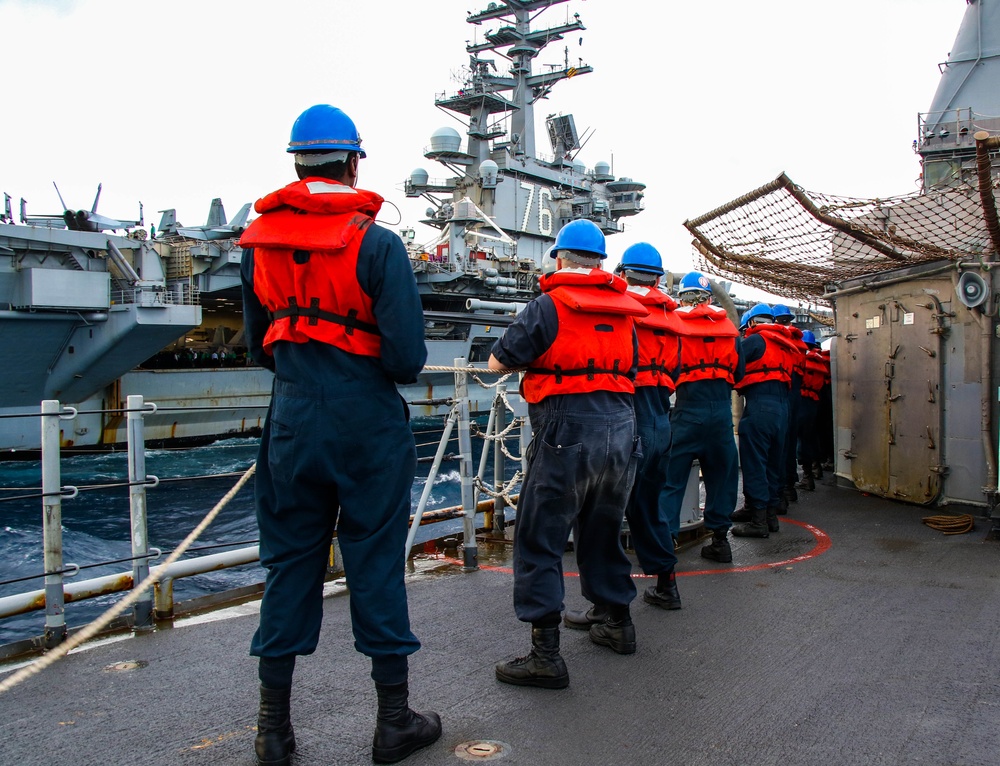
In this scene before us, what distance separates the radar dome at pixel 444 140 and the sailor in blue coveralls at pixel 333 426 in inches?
1263

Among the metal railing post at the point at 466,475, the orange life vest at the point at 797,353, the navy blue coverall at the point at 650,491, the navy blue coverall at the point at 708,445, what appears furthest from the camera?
the orange life vest at the point at 797,353

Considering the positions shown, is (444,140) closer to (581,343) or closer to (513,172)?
(513,172)

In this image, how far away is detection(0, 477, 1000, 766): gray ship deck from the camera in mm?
2188

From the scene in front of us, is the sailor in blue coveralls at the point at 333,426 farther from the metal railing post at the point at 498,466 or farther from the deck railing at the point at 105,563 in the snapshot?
the metal railing post at the point at 498,466

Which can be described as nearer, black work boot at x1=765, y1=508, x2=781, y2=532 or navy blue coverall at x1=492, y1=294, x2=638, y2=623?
navy blue coverall at x1=492, y1=294, x2=638, y2=623

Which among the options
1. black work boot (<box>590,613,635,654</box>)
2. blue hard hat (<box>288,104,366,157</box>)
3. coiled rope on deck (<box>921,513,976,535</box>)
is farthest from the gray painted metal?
blue hard hat (<box>288,104,366,157</box>)

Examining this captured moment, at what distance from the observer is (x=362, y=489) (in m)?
2.17

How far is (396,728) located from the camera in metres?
2.13

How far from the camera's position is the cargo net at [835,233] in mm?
5254

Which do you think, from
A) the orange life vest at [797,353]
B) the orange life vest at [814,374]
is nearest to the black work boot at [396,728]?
the orange life vest at [797,353]

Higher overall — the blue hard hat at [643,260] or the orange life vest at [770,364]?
the blue hard hat at [643,260]

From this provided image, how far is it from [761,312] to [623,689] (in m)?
4.70

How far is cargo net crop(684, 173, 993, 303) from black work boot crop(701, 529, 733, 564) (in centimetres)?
231

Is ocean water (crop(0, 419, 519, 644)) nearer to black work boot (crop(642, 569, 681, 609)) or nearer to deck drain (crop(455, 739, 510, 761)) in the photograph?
black work boot (crop(642, 569, 681, 609))
